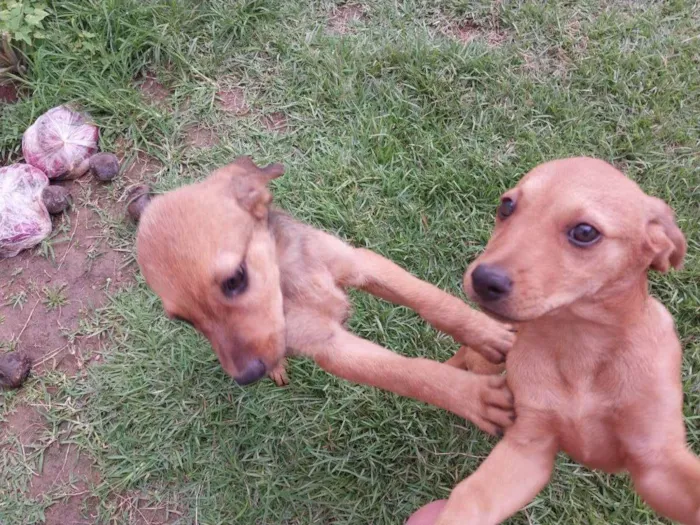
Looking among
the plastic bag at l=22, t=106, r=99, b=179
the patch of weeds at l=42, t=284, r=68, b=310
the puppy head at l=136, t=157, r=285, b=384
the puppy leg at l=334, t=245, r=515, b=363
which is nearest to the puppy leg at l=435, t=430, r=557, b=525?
the puppy leg at l=334, t=245, r=515, b=363

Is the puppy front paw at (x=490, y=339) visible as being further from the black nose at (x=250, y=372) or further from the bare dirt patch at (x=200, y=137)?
the bare dirt patch at (x=200, y=137)

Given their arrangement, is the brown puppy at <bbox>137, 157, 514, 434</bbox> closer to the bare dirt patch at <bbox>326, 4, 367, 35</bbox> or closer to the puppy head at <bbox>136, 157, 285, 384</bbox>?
the puppy head at <bbox>136, 157, 285, 384</bbox>

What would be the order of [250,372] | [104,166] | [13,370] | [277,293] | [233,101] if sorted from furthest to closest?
[233,101], [104,166], [13,370], [277,293], [250,372]

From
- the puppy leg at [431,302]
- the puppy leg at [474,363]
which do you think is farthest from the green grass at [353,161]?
the puppy leg at [431,302]

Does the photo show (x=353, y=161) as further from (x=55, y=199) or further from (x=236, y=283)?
(x=55, y=199)

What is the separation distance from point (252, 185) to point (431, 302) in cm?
116

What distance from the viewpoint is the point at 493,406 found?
2.85m


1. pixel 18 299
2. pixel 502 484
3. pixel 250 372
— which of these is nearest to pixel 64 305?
pixel 18 299

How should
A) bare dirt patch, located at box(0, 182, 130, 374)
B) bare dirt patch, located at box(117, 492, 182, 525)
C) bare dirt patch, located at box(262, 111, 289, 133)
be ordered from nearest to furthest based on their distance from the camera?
1. bare dirt patch, located at box(117, 492, 182, 525)
2. bare dirt patch, located at box(0, 182, 130, 374)
3. bare dirt patch, located at box(262, 111, 289, 133)

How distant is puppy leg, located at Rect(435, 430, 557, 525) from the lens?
104 inches

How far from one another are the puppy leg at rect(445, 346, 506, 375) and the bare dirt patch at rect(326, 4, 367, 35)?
303 cm

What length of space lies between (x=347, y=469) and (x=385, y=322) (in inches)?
39.2

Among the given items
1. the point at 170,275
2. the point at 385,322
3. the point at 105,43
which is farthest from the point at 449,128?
the point at 105,43

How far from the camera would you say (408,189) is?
4.55 meters
